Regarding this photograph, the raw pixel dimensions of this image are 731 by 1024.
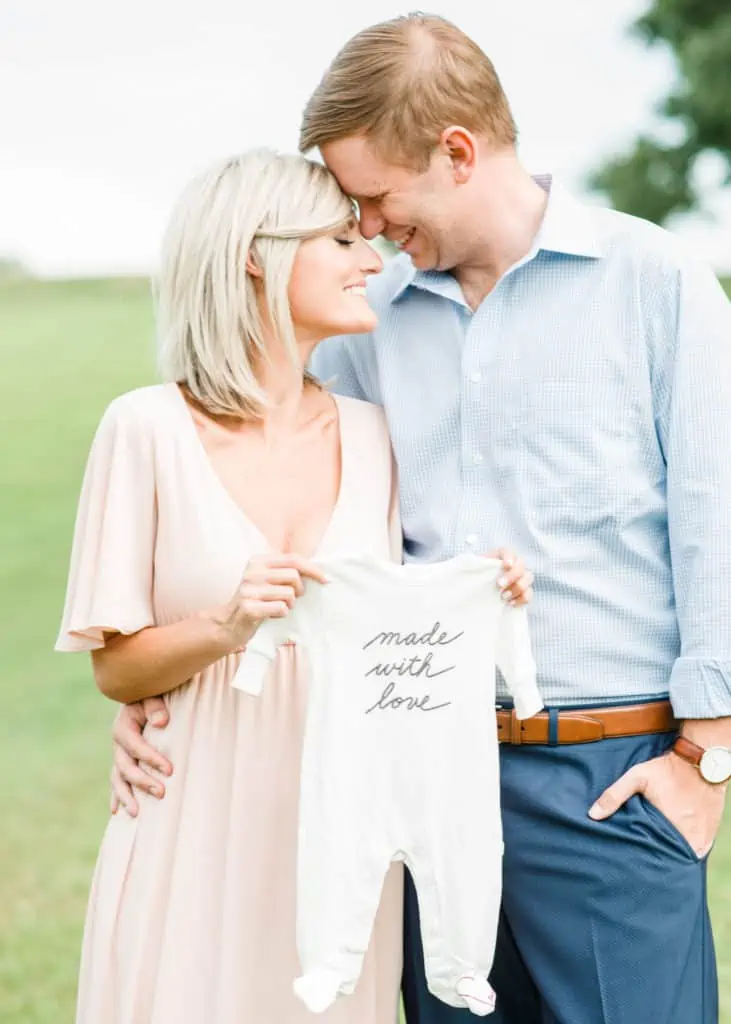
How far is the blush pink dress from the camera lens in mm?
2221

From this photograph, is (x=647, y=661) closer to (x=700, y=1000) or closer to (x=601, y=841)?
(x=601, y=841)

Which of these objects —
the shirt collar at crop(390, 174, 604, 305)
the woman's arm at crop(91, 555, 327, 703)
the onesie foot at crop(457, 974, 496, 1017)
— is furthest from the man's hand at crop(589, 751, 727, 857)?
the shirt collar at crop(390, 174, 604, 305)

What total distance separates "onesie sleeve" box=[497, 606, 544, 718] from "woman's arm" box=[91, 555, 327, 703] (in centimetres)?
32

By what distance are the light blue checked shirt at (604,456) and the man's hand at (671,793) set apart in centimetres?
11

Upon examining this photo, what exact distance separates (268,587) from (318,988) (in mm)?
628

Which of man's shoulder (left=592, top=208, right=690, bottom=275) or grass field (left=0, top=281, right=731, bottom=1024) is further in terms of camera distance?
grass field (left=0, top=281, right=731, bottom=1024)

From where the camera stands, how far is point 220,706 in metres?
2.26

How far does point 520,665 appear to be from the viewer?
84.2 inches

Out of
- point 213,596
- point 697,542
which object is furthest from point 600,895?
point 213,596

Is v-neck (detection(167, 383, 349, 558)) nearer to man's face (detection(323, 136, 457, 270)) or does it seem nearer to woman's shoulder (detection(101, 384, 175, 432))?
woman's shoulder (detection(101, 384, 175, 432))

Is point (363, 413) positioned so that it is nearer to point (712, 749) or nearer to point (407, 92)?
point (407, 92)

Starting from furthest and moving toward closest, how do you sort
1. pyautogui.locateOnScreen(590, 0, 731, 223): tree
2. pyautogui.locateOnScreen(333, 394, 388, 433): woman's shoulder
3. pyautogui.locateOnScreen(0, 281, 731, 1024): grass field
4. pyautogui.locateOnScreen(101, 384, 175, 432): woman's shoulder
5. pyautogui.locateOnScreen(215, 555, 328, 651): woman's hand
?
pyautogui.locateOnScreen(590, 0, 731, 223): tree, pyautogui.locateOnScreen(0, 281, 731, 1024): grass field, pyautogui.locateOnScreen(333, 394, 388, 433): woman's shoulder, pyautogui.locateOnScreen(101, 384, 175, 432): woman's shoulder, pyautogui.locateOnScreen(215, 555, 328, 651): woman's hand

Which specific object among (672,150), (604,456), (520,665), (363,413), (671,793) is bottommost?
(671,793)

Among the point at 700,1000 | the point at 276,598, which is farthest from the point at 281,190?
the point at 700,1000
